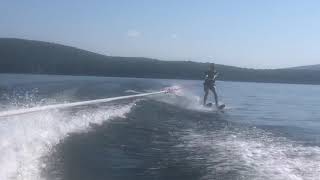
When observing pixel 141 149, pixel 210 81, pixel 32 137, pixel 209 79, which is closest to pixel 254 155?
pixel 141 149

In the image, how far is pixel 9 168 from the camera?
6.36m

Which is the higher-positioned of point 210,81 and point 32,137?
point 210,81

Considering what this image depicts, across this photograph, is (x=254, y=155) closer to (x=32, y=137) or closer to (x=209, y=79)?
(x=32, y=137)

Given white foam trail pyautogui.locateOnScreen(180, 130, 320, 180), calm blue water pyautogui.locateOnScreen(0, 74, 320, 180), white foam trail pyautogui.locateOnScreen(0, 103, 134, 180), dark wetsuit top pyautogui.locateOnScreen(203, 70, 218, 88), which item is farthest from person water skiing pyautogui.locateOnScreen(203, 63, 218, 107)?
white foam trail pyautogui.locateOnScreen(0, 103, 134, 180)

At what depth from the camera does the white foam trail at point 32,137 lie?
21.3 ft

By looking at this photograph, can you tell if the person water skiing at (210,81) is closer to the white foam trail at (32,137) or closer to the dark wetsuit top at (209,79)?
the dark wetsuit top at (209,79)

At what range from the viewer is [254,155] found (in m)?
9.55

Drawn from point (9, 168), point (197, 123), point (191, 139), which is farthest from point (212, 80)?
point (9, 168)

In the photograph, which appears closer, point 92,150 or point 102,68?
point 92,150

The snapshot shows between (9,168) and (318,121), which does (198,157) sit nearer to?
(9,168)

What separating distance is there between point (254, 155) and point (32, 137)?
388 centimetres

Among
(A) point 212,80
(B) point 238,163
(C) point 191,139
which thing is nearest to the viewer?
(B) point 238,163

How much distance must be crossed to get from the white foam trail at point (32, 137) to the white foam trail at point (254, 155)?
231 cm

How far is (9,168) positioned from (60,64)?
7845cm
